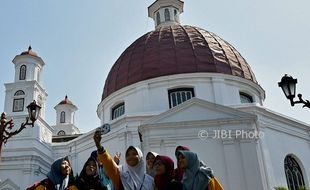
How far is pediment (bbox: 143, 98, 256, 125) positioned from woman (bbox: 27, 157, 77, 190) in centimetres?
1027

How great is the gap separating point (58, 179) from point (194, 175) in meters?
1.60

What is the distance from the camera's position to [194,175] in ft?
11.8

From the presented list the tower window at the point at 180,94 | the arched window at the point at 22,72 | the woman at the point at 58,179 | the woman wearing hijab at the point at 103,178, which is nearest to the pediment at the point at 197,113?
the tower window at the point at 180,94

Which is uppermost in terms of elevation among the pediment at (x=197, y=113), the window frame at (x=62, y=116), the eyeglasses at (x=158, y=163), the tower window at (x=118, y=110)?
the window frame at (x=62, y=116)

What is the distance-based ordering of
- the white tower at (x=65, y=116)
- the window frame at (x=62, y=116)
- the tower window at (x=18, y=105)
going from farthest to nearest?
1. the window frame at (x=62, y=116)
2. the white tower at (x=65, y=116)
3. the tower window at (x=18, y=105)

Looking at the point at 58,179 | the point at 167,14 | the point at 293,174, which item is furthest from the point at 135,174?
the point at 167,14

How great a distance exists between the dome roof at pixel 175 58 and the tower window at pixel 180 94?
3.34 ft

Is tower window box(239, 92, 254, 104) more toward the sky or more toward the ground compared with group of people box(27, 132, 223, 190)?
more toward the sky

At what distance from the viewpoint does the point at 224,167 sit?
43.8ft

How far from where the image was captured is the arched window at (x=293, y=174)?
1697 centimetres

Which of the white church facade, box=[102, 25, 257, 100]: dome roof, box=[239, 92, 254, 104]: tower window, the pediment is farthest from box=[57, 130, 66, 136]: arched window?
the pediment

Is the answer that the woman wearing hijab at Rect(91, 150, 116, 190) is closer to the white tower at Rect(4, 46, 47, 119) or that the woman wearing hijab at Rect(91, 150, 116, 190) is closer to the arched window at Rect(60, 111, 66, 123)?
the white tower at Rect(4, 46, 47, 119)

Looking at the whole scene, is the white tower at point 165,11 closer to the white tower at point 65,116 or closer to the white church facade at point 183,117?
the white church facade at point 183,117

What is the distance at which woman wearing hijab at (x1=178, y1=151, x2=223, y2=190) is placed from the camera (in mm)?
3529
